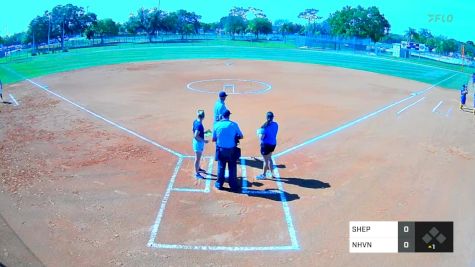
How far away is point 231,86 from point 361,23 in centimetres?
5113

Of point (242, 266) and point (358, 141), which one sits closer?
point (242, 266)

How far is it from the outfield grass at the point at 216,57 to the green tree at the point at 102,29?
45.7 feet

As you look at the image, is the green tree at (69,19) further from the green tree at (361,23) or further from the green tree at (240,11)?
the green tree at (240,11)

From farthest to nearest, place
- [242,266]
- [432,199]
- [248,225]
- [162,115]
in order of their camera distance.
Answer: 1. [162,115]
2. [432,199]
3. [248,225]
4. [242,266]

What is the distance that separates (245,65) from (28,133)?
27249 millimetres

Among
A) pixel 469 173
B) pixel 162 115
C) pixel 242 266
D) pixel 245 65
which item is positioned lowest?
pixel 242 266

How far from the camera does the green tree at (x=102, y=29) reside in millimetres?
65938

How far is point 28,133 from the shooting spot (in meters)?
15.1

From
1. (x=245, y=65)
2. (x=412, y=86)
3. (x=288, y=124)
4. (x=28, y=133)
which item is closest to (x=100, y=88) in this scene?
(x=28, y=133)

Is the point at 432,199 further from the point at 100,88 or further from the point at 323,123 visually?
the point at 100,88

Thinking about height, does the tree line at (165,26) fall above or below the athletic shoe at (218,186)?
above

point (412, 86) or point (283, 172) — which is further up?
point (412, 86)
